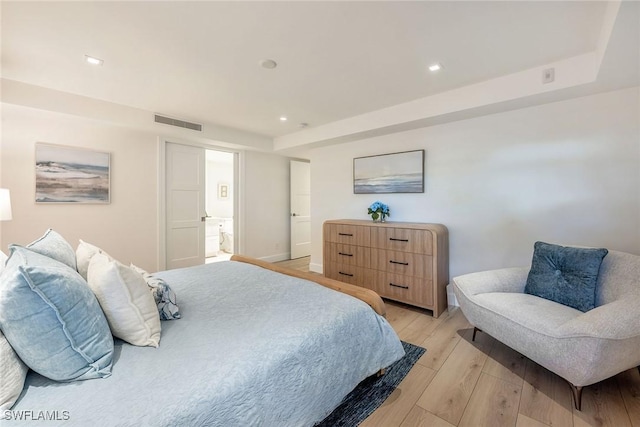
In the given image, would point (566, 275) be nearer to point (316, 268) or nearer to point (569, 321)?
point (569, 321)

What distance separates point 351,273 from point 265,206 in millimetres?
2467

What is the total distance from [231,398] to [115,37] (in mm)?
2515

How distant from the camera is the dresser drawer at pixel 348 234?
11.4 feet

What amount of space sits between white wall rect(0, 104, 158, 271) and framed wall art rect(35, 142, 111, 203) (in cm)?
6

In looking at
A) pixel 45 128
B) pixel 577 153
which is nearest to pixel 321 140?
pixel 577 153

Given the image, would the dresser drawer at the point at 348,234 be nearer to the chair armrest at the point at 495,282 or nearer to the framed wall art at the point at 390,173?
the framed wall art at the point at 390,173

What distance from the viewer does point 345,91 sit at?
291 centimetres

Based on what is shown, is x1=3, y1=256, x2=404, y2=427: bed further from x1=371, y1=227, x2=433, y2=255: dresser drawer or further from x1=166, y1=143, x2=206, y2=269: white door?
x1=166, y1=143, x2=206, y2=269: white door

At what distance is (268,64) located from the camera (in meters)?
2.34

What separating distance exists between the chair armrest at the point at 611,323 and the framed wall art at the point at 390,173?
211 cm

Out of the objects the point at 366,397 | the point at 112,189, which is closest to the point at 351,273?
the point at 366,397

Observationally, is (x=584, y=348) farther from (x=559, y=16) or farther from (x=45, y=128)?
(x=45, y=128)

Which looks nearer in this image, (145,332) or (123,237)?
(145,332)

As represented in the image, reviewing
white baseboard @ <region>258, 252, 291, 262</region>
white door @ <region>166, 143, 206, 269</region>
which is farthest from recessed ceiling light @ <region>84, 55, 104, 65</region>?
white baseboard @ <region>258, 252, 291, 262</region>
